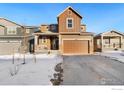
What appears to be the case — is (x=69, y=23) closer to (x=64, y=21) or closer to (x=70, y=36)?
(x=64, y=21)

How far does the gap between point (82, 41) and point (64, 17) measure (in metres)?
4.54

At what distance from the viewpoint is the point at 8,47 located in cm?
3753

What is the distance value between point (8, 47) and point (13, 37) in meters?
1.98

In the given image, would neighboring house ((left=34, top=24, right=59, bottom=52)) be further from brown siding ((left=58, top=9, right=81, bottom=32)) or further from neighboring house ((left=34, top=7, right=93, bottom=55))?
brown siding ((left=58, top=9, right=81, bottom=32))

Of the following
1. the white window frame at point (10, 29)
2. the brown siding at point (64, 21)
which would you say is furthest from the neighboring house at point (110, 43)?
the white window frame at point (10, 29)

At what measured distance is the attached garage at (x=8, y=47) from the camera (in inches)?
1469

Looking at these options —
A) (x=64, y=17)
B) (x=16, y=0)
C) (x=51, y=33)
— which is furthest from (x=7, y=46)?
(x=16, y=0)

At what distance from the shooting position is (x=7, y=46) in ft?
124

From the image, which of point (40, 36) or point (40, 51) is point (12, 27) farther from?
point (40, 51)

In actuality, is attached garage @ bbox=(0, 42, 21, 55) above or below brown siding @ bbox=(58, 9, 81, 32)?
below

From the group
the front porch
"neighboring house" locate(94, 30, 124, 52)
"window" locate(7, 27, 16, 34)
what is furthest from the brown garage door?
"window" locate(7, 27, 16, 34)

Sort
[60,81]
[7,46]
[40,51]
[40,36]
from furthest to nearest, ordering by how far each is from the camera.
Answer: [7,46]
[40,36]
[40,51]
[60,81]

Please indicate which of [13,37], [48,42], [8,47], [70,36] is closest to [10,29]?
[13,37]

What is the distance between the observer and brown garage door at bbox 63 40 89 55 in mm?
33125
